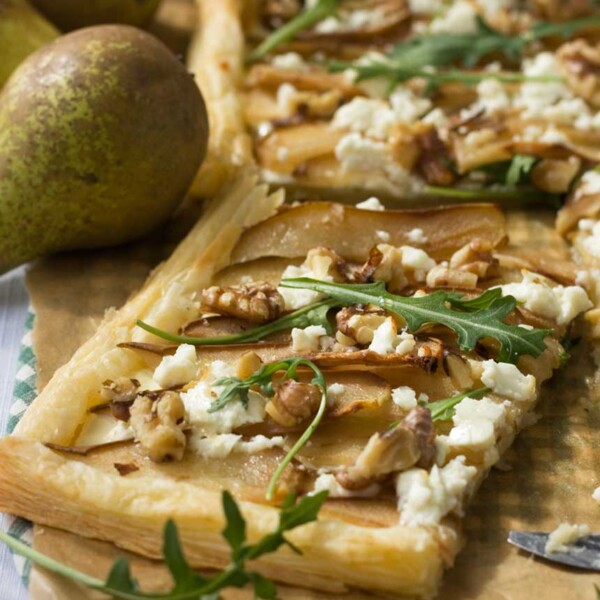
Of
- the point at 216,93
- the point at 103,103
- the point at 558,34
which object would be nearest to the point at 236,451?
the point at 103,103

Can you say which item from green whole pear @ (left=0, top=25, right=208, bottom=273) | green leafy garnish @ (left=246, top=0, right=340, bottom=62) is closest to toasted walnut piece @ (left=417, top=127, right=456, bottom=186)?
green whole pear @ (left=0, top=25, right=208, bottom=273)

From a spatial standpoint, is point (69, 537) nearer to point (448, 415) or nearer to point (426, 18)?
point (448, 415)

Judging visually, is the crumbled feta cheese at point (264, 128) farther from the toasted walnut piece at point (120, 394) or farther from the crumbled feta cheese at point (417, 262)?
the toasted walnut piece at point (120, 394)

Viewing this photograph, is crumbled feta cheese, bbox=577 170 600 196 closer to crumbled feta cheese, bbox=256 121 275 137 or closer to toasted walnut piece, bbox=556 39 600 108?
toasted walnut piece, bbox=556 39 600 108

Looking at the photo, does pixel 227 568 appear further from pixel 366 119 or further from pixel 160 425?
pixel 366 119

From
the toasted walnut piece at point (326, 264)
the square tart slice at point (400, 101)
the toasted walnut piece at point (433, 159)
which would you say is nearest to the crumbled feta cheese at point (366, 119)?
the square tart slice at point (400, 101)

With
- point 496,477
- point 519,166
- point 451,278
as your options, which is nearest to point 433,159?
point 519,166

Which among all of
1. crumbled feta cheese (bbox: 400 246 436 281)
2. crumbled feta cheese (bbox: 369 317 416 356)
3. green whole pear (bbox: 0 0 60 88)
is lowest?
crumbled feta cheese (bbox: 400 246 436 281)
